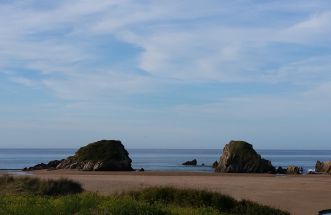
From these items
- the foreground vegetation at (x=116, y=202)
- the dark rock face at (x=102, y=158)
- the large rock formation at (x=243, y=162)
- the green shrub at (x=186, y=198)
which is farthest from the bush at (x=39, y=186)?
the large rock formation at (x=243, y=162)

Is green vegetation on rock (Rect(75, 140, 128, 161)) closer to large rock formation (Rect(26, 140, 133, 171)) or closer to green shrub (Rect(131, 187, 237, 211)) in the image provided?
large rock formation (Rect(26, 140, 133, 171))

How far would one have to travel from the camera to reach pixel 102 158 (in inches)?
2319

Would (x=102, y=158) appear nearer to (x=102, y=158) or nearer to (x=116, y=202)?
(x=102, y=158)

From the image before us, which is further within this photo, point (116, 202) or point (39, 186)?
point (39, 186)

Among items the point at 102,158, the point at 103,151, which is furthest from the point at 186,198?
the point at 103,151

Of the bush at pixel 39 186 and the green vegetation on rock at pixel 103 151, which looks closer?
the bush at pixel 39 186

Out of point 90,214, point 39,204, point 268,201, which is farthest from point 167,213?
point 268,201

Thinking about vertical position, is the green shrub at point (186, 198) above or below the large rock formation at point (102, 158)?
below

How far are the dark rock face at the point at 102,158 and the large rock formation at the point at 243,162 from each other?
9.25m

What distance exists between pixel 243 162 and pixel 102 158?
1308 centimetres

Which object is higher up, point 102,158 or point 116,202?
point 102,158

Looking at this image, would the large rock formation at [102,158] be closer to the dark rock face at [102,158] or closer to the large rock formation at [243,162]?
the dark rock face at [102,158]

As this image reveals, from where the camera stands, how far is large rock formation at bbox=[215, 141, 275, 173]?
5844 cm

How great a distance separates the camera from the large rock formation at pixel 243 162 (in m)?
58.4
